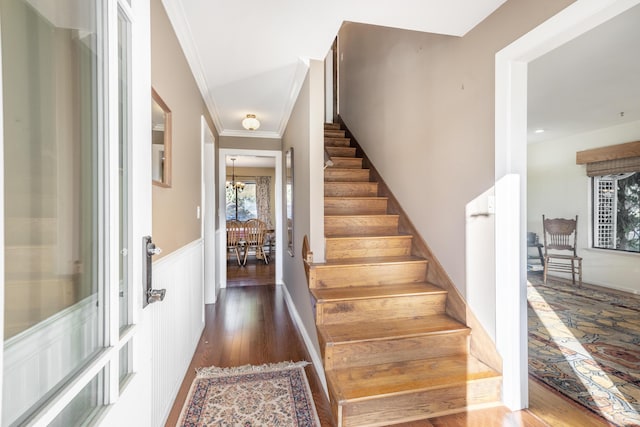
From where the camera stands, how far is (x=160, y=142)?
163 centimetres

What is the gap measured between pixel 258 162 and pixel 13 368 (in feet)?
26.1

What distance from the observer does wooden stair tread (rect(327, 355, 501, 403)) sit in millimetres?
1605

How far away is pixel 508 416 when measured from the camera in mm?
1654

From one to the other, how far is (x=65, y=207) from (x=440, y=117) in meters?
2.26

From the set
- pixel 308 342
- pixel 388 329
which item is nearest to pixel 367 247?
pixel 388 329

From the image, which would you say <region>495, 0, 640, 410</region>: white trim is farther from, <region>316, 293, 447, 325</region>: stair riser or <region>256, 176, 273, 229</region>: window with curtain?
<region>256, 176, 273, 229</region>: window with curtain

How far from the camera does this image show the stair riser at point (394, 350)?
5.87ft

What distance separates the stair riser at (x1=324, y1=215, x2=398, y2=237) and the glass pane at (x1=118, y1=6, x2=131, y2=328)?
7.01ft

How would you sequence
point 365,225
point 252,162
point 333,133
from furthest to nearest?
1. point 252,162
2. point 333,133
3. point 365,225

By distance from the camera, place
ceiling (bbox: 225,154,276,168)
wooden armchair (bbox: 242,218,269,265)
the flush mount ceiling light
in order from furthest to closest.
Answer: ceiling (bbox: 225,154,276,168) → wooden armchair (bbox: 242,218,269,265) → the flush mount ceiling light

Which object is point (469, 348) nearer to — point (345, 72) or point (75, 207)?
point (75, 207)

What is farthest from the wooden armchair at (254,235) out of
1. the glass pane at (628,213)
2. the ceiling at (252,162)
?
the glass pane at (628,213)

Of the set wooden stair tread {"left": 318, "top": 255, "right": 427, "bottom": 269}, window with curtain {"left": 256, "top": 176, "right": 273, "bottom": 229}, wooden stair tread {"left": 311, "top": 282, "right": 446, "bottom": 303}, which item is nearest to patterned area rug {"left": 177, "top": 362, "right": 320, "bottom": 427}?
wooden stair tread {"left": 311, "top": 282, "right": 446, "bottom": 303}

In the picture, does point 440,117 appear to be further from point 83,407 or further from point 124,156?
point 83,407
